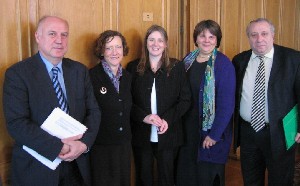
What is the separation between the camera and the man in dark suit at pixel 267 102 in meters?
2.54

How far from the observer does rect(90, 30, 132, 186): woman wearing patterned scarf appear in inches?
97.3

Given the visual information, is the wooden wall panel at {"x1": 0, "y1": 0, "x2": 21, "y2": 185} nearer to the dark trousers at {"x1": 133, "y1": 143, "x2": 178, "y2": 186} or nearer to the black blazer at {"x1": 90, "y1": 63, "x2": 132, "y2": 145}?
the black blazer at {"x1": 90, "y1": 63, "x2": 132, "y2": 145}

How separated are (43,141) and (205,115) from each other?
135 cm

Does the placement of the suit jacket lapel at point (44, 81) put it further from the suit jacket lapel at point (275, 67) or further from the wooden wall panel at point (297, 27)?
the wooden wall panel at point (297, 27)

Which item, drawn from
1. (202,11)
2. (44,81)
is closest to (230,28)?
(202,11)

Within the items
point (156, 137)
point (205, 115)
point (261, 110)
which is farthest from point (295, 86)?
point (156, 137)

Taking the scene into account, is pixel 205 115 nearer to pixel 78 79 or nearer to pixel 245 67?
pixel 245 67

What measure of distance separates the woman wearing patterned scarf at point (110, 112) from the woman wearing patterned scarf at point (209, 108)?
596 millimetres

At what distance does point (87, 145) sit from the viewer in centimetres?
212

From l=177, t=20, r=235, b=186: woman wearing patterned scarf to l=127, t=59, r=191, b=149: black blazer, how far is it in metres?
0.12

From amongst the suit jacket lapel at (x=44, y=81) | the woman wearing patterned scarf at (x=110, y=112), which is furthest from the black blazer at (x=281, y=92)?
the suit jacket lapel at (x=44, y=81)

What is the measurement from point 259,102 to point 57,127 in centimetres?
154

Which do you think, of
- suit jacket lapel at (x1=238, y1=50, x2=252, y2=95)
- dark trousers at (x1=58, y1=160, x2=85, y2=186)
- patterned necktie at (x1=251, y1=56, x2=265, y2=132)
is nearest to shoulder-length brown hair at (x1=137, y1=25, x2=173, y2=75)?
suit jacket lapel at (x1=238, y1=50, x2=252, y2=95)

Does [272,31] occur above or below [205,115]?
above
